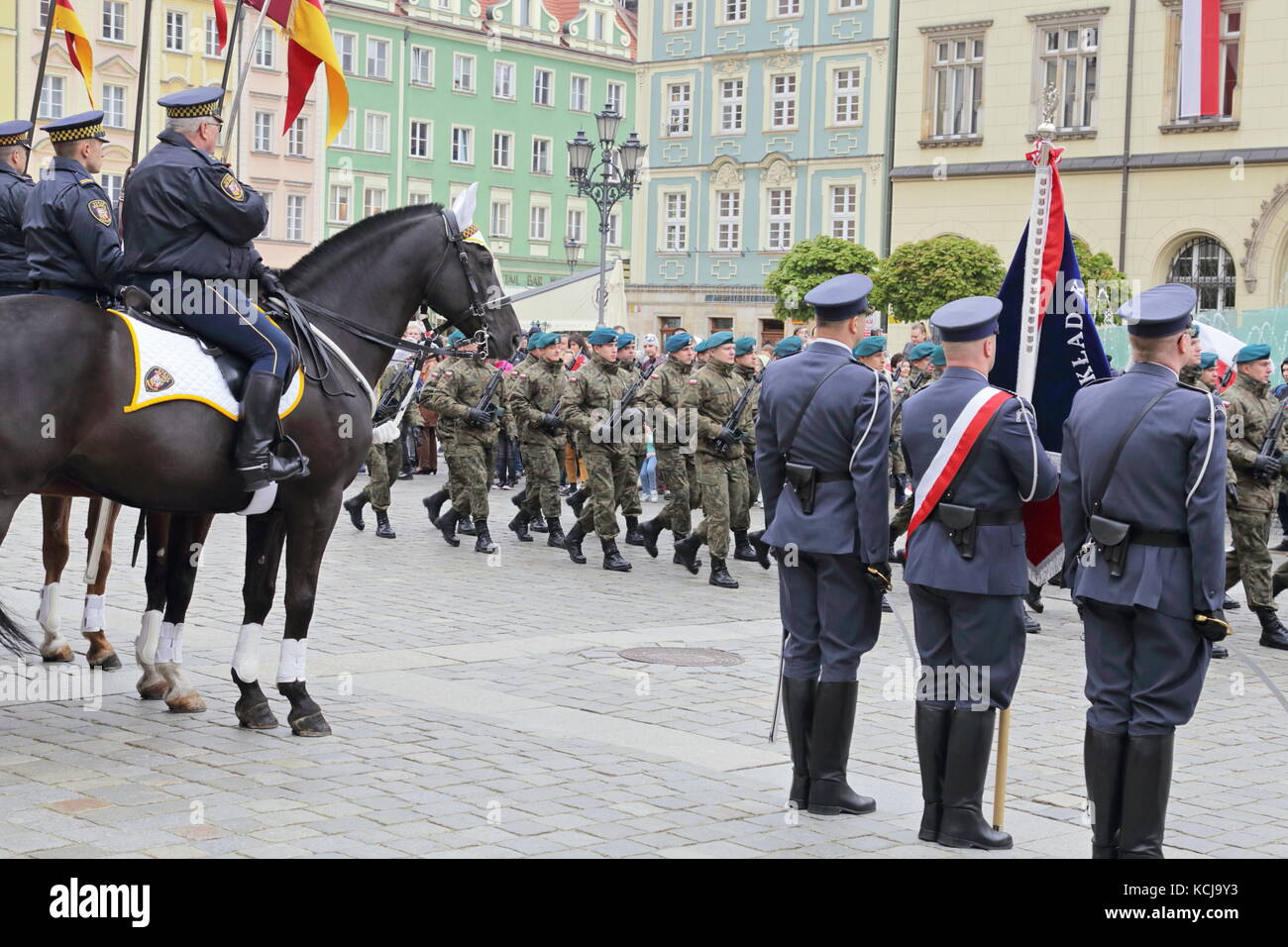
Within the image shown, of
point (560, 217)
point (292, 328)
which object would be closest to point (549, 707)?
point (292, 328)

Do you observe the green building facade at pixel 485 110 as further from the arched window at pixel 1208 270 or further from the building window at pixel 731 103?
the arched window at pixel 1208 270

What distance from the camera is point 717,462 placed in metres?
14.9

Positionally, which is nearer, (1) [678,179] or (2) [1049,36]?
(2) [1049,36]

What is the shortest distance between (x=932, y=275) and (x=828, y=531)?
27912 mm

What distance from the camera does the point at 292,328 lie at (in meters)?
8.12

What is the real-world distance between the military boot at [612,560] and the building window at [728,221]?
38167 mm

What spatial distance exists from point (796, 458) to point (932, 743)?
1.34m

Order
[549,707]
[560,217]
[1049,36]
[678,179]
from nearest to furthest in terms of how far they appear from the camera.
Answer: [549,707]
[1049,36]
[678,179]
[560,217]

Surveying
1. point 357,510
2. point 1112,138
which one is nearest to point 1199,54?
point 1112,138

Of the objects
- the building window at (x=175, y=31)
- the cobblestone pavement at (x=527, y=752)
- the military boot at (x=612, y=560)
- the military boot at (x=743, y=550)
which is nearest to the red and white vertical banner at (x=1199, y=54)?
the military boot at (x=743, y=550)

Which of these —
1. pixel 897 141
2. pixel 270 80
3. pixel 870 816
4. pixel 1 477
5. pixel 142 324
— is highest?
pixel 270 80
